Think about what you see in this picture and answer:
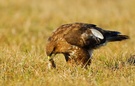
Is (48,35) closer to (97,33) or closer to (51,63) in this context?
(97,33)

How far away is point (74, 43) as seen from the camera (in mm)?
6738

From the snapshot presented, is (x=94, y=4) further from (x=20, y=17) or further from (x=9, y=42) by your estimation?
(x=9, y=42)

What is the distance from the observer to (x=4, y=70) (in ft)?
20.9

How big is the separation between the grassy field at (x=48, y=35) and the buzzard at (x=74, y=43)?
15 centimetres

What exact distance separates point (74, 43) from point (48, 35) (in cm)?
485

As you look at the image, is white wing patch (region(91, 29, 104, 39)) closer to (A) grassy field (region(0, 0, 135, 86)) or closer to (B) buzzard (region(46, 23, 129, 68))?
(B) buzzard (region(46, 23, 129, 68))

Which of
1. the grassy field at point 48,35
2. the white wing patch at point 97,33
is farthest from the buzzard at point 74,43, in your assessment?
the grassy field at point 48,35

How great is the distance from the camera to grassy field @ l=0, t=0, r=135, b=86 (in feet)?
20.0

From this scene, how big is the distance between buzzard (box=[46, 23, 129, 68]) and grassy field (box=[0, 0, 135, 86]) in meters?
0.15

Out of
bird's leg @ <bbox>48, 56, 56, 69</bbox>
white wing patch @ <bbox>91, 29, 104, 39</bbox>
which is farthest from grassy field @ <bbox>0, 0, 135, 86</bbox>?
white wing patch @ <bbox>91, 29, 104, 39</bbox>

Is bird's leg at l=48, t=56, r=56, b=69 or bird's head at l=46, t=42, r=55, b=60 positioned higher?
bird's head at l=46, t=42, r=55, b=60

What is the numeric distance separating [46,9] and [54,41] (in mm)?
8472

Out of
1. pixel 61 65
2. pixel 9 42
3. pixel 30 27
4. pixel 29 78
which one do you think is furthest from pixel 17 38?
pixel 29 78

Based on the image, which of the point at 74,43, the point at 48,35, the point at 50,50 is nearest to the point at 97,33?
the point at 74,43
